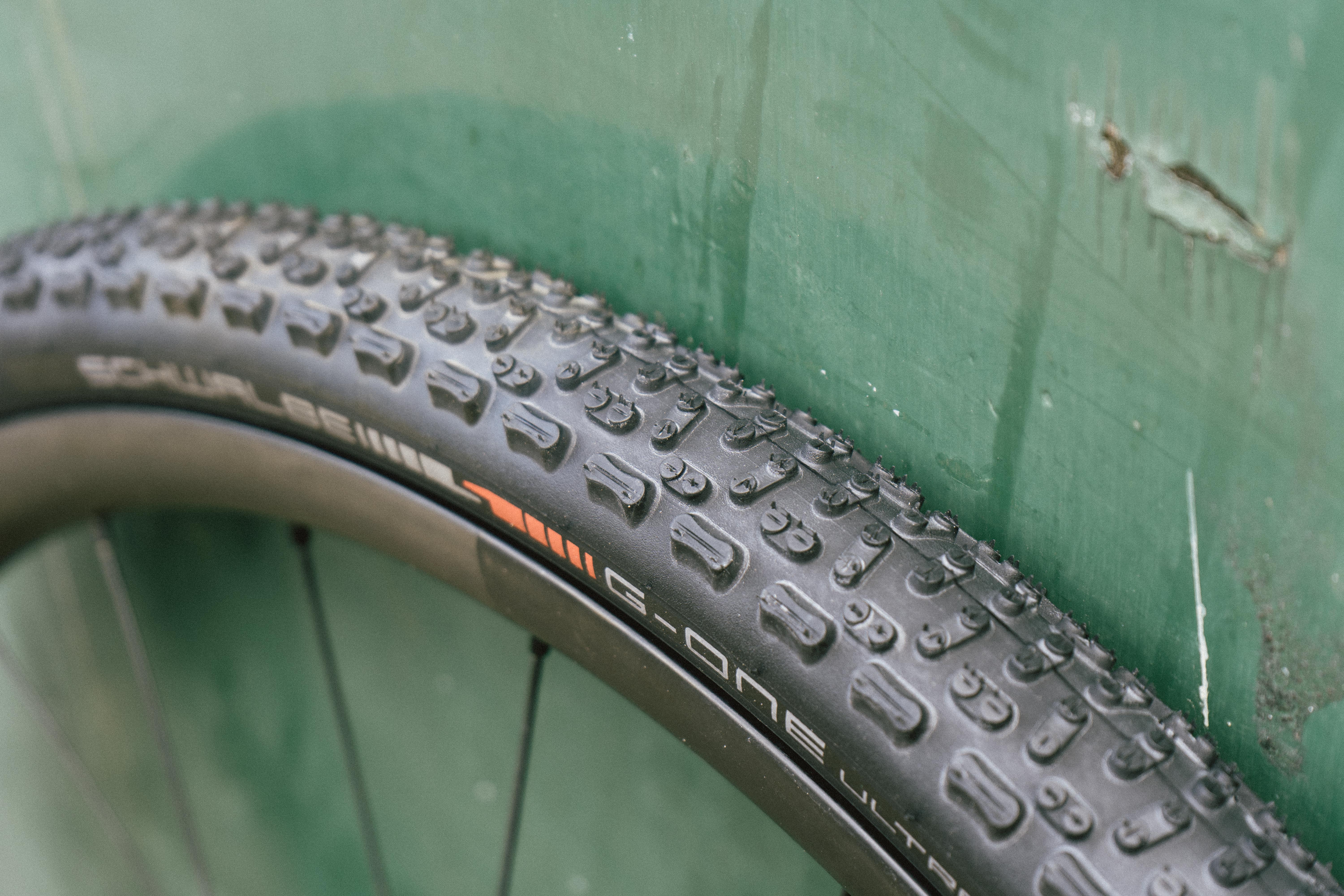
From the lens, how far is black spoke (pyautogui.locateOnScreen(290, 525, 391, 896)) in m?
0.91

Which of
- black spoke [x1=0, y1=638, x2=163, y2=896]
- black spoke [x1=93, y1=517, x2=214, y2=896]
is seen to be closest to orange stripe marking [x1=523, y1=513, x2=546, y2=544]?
black spoke [x1=93, y1=517, x2=214, y2=896]

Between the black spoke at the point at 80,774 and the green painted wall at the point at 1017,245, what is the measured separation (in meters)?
0.62

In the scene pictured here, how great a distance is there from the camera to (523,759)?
2.53 feet

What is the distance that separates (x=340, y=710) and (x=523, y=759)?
0.24 m

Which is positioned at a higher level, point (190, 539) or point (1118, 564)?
point (1118, 564)

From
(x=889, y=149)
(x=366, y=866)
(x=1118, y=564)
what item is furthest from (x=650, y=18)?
(x=366, y=866)

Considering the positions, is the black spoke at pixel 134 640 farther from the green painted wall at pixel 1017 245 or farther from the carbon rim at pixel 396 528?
the green painted wall at pixel 1017 245

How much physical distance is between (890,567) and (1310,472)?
0.58ft

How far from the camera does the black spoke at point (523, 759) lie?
0.73 metres

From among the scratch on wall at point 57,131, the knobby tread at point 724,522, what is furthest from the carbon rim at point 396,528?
the scratch on wall at point 57,131

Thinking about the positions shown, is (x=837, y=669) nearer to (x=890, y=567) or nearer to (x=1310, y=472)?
(x=890, y=567)

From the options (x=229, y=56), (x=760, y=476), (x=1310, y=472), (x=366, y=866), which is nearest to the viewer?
(x=1310, y=472)

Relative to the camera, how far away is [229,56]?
2.84ft

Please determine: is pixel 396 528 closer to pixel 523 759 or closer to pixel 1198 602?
pixel 523 759
